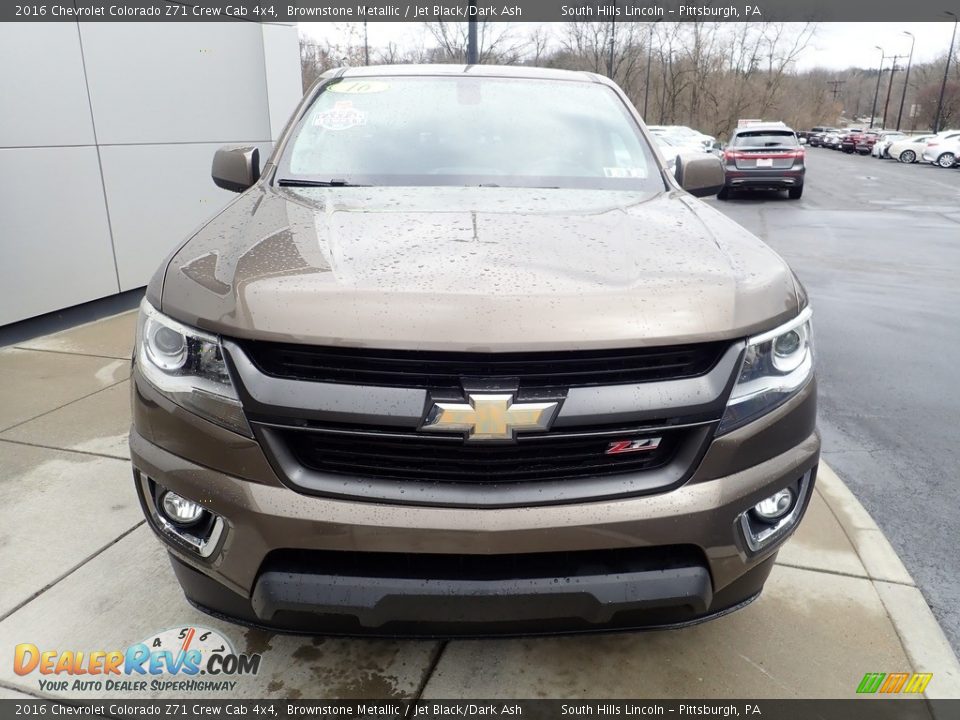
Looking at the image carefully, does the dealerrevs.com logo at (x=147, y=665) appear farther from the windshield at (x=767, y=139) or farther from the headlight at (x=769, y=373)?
the windshield at (x=767, y=139)

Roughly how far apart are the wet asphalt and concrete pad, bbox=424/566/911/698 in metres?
0.39

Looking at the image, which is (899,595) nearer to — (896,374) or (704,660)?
(704,660)

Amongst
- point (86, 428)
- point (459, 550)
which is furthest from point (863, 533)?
point (86, 428)

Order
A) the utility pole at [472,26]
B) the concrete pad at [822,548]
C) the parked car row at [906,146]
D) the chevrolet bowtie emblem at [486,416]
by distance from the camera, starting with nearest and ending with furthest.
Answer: the chevrolet bowtie emblem at [486,416] → the concrete pad at [822,548] → the utility pole at [472,26] → the parked car row at [906,146]

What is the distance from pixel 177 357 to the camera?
6.02 feet

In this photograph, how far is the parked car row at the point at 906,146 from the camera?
3438 cm

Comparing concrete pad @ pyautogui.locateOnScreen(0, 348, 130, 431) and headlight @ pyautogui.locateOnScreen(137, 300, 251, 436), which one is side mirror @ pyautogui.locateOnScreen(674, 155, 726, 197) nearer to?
headlight @ pyautogui.locateOnScreen(137, 300, 251, 436)

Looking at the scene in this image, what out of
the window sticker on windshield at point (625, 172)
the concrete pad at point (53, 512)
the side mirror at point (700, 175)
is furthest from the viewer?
the side mirror at point (700, 175)

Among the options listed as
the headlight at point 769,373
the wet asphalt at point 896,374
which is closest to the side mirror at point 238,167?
the headlight at point 769,373

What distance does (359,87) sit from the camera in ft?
10.9

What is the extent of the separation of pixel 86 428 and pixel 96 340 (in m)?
1.95

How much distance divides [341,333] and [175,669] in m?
1.33

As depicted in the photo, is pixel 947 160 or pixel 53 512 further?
pixel 947 160

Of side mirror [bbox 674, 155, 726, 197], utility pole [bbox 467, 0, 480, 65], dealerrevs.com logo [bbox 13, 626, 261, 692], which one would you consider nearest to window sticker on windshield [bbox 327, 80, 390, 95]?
side mirror [bbox 674, 155, 726, 197]
